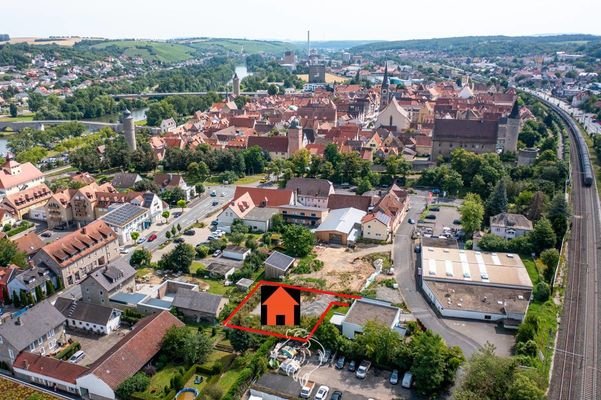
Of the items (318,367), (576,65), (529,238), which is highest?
(576,65)

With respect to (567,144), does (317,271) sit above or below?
below

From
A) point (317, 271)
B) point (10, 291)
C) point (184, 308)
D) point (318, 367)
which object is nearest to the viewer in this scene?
point (318, 367)

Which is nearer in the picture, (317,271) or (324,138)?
(317,271)

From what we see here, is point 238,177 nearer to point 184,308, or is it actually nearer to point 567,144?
point 184,308

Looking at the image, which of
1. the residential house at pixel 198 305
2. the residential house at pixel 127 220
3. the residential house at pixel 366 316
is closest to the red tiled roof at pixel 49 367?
the residential house at pixel 198 305

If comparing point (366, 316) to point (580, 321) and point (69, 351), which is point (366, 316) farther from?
point (69, 351)

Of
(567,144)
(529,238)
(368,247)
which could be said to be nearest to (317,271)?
(368,247)
